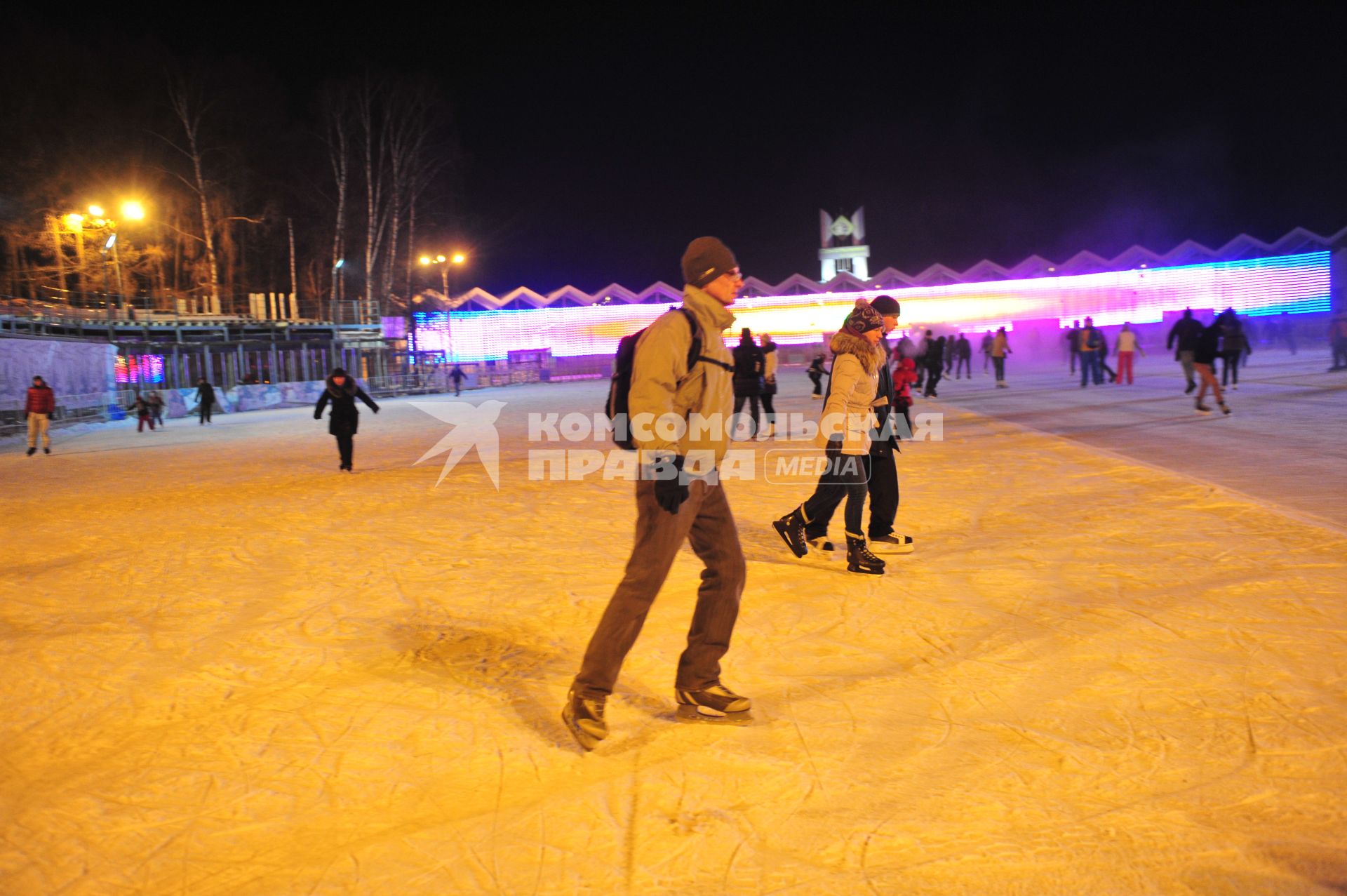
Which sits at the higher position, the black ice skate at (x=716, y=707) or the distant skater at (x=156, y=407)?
the distant skater at (x=156, y=407)

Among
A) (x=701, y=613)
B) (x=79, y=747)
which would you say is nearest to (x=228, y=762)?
(x=79, y=747)

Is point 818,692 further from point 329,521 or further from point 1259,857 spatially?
point 329,521

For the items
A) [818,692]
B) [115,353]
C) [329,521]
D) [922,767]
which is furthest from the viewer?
[115,353]

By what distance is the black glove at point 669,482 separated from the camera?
2.98m

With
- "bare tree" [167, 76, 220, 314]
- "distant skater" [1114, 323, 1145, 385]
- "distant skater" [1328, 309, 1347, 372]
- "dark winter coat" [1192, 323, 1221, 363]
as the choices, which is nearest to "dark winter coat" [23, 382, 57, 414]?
"dark winter coat" [1192, 323, 1221, 363]

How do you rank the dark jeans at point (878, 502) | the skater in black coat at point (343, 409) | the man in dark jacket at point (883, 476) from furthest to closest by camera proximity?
the skater in black coat at point (343, 409) < the dark jeans at point (878, 502) < the man in dark jacket at point (883, 476)

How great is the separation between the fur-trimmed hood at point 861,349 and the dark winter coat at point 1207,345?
981cm

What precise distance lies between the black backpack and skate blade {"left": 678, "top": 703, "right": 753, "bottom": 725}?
99 centimetres

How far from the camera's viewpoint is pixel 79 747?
338 centimetres

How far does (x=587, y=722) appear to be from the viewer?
3.15 metres

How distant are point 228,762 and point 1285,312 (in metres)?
40.2

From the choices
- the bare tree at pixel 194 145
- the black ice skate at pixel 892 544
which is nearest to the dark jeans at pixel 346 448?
the black ice skate at pixel 892 544

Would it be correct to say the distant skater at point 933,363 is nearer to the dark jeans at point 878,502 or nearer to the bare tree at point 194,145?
the dark jeans at point 878,502

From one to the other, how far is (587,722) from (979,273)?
40974mm
